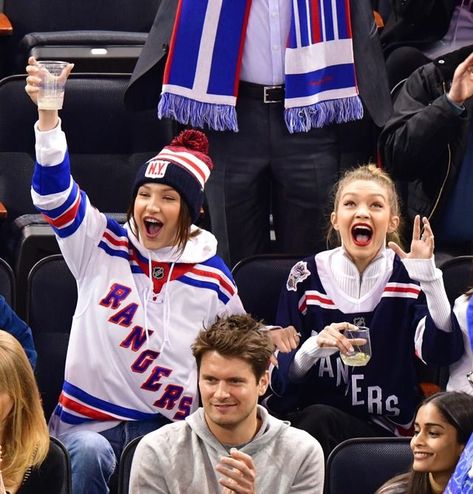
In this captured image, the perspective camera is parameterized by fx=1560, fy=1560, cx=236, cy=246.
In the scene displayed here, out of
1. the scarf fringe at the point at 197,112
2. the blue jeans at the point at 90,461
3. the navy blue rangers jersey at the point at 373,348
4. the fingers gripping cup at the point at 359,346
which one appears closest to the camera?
the blue jeans at the point at 90,461

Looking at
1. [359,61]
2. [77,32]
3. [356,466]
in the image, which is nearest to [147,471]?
[356,466]

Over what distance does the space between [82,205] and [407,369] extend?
1.07 metres

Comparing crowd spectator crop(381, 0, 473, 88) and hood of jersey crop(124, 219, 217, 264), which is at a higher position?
crowd spectator crop(381, 0, 473, 88)

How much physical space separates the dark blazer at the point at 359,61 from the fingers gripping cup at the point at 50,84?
87cm

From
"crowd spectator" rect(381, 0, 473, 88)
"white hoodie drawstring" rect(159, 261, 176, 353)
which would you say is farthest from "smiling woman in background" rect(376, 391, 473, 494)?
"crowd spectator" rect(381, 0, 473, 88)

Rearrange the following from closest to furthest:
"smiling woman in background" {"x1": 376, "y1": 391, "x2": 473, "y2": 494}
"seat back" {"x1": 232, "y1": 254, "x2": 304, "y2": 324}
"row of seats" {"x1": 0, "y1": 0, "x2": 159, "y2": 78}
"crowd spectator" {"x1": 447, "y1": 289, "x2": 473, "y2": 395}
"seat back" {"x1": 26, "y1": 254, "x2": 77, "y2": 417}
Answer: "smiling woman in background" {"x1": 376, "y1": 391, "x2": 473, "y2": 494}
"crowd spectator" {"x1": 447, "y1": 289, "x2": 473, "y2": 395}
"seat back" {"x1": 26, "y1": 254, "x2": 77, "y2": 417}
"seat back" {"x1": 232, "y1": 254, "x2": 304, "y2": 324}
"row of seats" {"x1": 0, "y1": 0, "x2": 159, "y2": 78}

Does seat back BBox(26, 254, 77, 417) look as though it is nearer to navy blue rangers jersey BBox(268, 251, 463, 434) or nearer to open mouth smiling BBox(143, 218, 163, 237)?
open mouth smiling BBox(143, 218, 163, 237)

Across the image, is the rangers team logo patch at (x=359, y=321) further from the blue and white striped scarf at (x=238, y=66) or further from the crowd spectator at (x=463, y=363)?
the blue and white striped scarf at (x=238, y=66)

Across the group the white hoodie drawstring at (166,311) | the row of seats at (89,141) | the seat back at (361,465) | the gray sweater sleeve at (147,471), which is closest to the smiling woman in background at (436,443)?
the seat back at (361,465)

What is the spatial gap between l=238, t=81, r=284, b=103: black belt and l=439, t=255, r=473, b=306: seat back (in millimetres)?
788

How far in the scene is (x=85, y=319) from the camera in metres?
4.45

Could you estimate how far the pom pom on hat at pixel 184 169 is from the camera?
454 cm

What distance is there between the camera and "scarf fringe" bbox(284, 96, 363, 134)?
16.5ft

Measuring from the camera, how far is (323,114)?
16.7 ft
